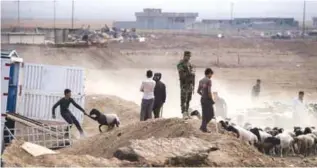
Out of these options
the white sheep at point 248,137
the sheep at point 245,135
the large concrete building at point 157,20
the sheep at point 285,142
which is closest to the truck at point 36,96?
the sheep at point 245,135

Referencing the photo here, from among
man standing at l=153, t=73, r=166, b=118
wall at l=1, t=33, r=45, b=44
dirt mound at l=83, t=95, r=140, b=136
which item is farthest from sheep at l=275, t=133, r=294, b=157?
wall at l=1, t=33, r=45, b=44

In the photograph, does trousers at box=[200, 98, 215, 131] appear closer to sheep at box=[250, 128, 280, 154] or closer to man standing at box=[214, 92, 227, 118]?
sheep at box=[250, 128, 280, 154]

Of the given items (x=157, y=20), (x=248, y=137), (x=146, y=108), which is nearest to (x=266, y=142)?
(x=248, y=137)

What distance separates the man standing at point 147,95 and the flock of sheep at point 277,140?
1.75m

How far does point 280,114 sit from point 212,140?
6.54 metres

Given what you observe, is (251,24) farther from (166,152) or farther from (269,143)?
(166,152)

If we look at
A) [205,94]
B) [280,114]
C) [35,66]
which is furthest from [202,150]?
[280,114]

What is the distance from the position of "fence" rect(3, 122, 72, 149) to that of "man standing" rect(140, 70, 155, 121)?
66.0 inches

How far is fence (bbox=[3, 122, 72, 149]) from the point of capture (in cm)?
1298

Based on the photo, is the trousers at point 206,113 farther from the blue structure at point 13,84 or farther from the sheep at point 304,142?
the blue structure at point 13,84

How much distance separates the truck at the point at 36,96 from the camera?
13.1m

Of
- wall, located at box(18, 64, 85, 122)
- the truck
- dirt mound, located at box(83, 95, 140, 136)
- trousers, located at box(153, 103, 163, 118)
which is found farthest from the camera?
dirt mound, located at box(83, 95, 140, 136)

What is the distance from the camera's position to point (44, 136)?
13.3m

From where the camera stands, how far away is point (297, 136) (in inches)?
514
